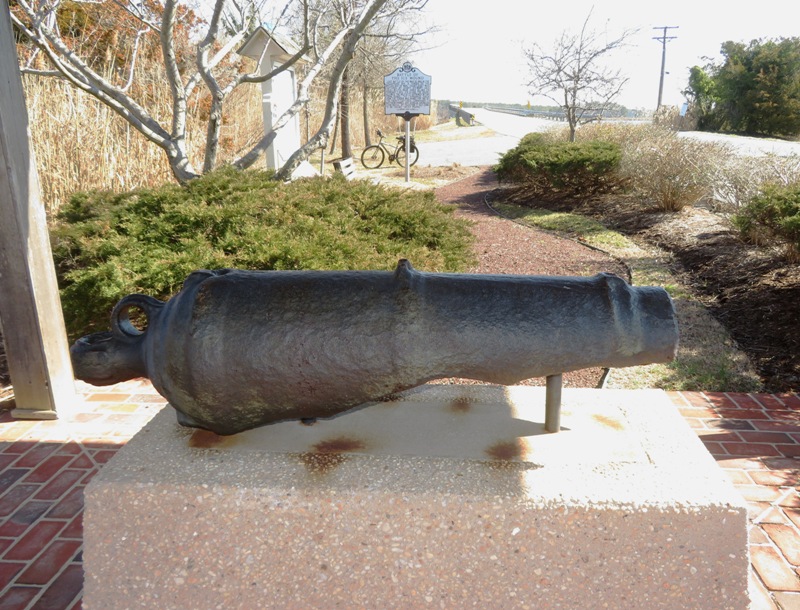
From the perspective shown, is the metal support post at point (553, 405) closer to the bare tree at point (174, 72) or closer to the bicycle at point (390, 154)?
the bare tree at point (174, 72)

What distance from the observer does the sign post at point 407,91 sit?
15.7m

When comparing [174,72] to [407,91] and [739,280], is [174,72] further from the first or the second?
[407,91]

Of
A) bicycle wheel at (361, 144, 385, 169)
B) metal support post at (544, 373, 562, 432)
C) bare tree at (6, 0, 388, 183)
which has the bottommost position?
metal support post at (544, 373, 562, 432)

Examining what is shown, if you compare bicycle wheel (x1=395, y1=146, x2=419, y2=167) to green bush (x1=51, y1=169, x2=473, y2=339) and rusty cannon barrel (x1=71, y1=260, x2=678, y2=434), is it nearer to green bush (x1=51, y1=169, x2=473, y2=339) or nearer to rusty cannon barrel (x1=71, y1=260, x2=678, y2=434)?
green bush (x1=51, y1=169, x2=473, y2=339)

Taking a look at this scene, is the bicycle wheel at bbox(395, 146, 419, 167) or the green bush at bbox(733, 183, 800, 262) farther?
the bicycle wheel at bbox(395, 146, 419, 167)

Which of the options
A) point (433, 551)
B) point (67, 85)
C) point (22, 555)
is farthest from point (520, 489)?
point (67, 85)

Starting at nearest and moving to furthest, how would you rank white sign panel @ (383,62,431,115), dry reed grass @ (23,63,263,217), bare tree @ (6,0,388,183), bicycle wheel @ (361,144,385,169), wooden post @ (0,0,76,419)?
wooden post @ (0,0,76,419) < bare tree @ (6,0,388,183) < dry reed grass @ (23,63,263,217) < white sign panel @ (383,62,431,115) < bicycle wheel @ (361,144,385,169)

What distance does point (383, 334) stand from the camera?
5.85 feet

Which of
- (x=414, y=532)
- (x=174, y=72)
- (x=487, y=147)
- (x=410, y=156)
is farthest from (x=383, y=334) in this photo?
(x=487, y=147)

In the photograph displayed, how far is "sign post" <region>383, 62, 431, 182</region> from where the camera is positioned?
15742 millimetres

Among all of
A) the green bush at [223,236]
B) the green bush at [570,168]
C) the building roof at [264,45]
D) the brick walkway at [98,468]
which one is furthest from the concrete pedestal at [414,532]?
the green bush at [570,168]

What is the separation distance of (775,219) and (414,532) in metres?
6.14

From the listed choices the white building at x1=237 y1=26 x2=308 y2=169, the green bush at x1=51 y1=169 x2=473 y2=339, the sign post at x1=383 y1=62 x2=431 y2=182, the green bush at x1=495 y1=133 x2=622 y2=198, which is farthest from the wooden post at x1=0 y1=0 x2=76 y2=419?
the sign post at x1=383 y1=62 x2=431 y2=182

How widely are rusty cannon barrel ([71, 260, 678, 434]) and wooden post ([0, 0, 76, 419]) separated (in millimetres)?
2215
